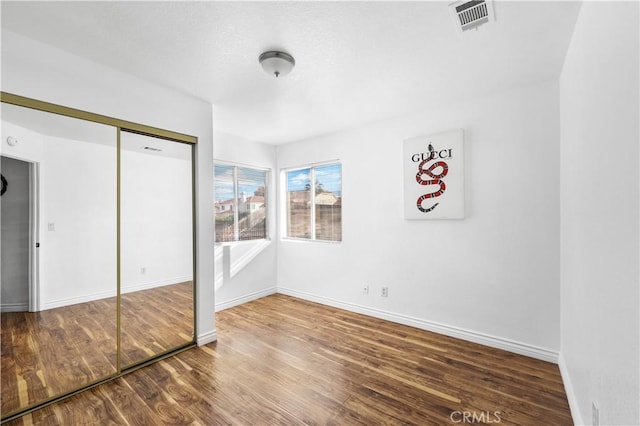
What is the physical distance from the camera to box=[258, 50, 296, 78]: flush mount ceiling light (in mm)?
2037

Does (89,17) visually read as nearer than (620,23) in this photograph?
No

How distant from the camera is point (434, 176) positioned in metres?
3.16

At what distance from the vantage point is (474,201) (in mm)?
2957

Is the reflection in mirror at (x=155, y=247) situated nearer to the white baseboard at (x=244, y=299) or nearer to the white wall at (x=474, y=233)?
the white baseboard at (x=244, y=299)

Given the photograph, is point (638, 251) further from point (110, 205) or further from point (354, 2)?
point (110, 205)

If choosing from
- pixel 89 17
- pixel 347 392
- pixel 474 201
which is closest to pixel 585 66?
pixel 474 201

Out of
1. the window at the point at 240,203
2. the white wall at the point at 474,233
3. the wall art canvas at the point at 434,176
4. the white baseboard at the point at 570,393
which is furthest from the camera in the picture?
the window at the point at 240,203

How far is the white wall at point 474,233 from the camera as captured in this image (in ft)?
8.46

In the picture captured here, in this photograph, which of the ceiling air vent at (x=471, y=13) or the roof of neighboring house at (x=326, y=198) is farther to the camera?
the roof of neighboring house at (x=326, y=198)

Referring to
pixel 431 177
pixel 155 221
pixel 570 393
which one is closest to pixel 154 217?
pixel 155 221

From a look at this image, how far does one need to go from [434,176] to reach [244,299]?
3.22 metres

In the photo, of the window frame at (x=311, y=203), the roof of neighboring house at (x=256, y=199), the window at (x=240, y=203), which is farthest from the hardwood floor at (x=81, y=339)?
the window frame at (x=311, y=203)

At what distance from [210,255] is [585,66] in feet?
10.8

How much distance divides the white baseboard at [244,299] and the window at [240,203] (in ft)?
2.90
